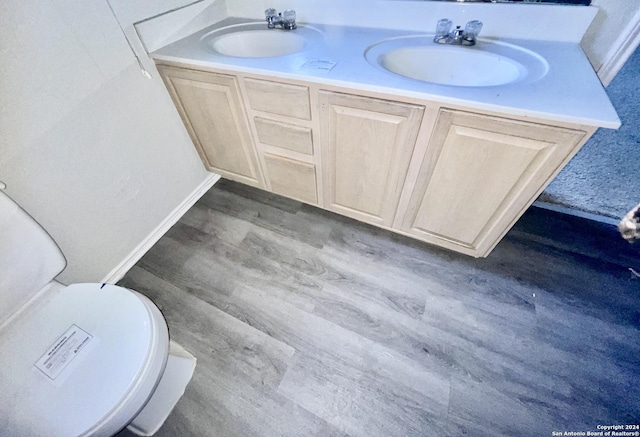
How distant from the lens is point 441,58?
3.55 feet

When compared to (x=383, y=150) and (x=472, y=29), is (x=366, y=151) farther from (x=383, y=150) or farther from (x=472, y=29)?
(x=472, y=29)

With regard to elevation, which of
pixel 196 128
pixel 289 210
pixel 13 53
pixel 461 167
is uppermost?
pixel 13 53

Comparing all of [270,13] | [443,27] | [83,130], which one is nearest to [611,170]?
[443,27]

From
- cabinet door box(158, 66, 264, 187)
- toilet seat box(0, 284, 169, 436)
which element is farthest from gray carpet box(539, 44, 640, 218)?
toilet seat box(0, 284, 169, 436)

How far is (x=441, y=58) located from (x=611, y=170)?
1.45 meters

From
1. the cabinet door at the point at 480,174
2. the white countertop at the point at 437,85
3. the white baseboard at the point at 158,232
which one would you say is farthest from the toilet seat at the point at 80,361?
the cabinet door at the point at 480,174

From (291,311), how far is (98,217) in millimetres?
983

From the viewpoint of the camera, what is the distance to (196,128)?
4.71 ft

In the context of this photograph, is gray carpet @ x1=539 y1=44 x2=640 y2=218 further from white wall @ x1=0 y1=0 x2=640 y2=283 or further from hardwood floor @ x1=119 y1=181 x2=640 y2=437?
white wall @ x1=0 y1=0 x2=640 y2=283

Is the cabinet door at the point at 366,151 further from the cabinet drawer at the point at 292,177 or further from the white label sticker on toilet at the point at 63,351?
the white label sticker on toilet at the point at 63,351

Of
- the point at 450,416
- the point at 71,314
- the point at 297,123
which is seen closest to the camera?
the point at 71,314

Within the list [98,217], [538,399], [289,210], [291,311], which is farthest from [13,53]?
[538,399]

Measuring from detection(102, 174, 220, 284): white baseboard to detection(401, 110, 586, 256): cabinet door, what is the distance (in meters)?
1.29

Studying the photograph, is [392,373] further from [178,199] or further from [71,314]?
[178,199]
